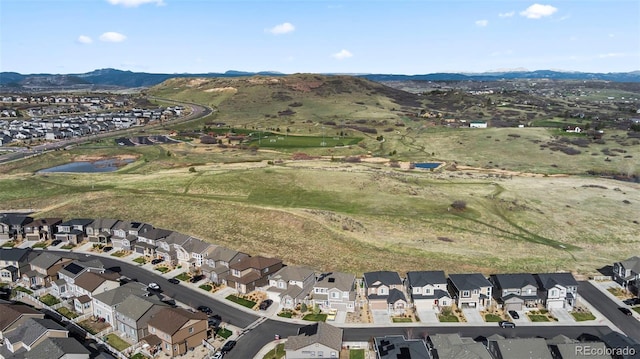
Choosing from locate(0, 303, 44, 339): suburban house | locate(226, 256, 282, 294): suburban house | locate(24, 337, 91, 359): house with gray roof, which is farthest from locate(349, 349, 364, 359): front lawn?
locate(0, 303, 44, 339): suburban house

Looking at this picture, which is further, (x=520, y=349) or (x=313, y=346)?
(x=313, y=346)

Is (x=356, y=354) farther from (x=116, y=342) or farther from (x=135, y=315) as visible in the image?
(x=116, y=342)

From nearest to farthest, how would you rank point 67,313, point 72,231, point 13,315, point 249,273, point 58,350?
point 58,350
point 13,315
point 67,313
point 249,273
point 72,231

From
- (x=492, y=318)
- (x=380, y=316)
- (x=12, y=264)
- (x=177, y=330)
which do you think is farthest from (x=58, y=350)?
(x=492, y=318)

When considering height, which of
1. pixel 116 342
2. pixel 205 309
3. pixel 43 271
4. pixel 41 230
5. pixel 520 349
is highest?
pixel 41 230

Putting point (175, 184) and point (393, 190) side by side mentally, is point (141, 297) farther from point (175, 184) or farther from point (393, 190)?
point (393, 190)

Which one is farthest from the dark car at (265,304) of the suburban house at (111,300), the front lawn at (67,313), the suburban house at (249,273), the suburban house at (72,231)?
the suburban house at (72,231)

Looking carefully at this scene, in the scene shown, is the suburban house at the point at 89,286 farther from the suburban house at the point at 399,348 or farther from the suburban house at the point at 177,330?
the suburban house at the point at 399,348

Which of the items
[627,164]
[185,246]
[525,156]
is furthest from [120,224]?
[627,164]
